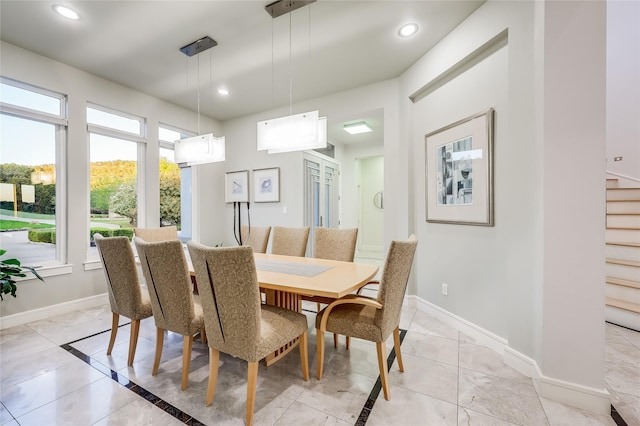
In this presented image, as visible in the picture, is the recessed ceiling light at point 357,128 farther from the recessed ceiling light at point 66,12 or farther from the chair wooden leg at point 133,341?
the chair wooden leg at point 133,341

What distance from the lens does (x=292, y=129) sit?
6.87 feet

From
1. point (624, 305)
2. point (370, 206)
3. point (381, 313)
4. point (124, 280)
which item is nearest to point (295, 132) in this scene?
point (381, 313)

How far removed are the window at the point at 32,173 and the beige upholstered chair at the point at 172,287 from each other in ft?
7.45

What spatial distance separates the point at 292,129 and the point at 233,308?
1.39 m

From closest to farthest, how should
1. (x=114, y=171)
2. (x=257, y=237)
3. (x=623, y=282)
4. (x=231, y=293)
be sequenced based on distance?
(x=231, y=293) < (x=623, y=282) < (x=257, y=237) < (x=114, y=171)

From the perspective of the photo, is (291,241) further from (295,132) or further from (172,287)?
(172,287)

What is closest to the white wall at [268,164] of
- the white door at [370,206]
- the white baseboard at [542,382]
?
the white baseboard at [542,382]

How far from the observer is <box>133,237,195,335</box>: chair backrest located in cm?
159

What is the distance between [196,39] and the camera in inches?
101

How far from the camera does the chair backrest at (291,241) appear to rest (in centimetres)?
294

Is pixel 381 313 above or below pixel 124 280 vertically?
below

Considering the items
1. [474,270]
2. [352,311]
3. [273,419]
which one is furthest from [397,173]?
[273,419]

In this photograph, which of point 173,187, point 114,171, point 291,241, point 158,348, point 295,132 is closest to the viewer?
point 158,348

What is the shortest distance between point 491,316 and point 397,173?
179 centimetres
